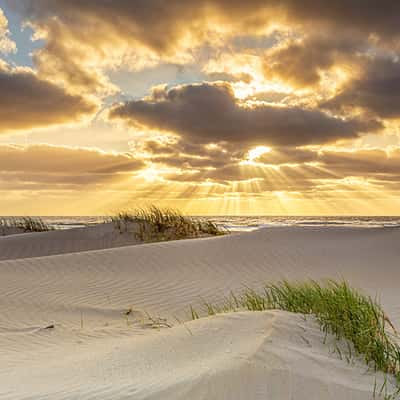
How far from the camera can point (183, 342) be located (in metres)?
3.90

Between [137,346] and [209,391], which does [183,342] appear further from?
[209,391]

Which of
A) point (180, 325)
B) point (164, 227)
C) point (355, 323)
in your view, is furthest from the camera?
point (164, 227)

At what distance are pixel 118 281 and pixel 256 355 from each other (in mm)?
6311

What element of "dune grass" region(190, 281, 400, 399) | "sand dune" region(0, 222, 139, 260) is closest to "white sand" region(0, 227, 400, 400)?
"dune grass" region(190, 281, 400, 399)

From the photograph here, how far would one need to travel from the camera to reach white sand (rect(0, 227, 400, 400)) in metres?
2.91

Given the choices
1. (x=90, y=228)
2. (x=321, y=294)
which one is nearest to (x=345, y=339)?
(x=321, y=294)

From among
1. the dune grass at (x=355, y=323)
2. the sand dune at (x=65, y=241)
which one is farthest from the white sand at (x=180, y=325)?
the sand dune at (x=65, y=241)

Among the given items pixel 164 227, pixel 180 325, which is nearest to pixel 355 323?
pixel 180 325

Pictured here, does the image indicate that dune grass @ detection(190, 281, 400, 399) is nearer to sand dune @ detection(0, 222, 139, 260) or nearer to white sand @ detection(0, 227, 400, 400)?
white sand @ detection(0, 227, 400, 400)

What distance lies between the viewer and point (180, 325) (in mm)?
4668

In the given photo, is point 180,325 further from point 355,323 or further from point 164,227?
point 164,227

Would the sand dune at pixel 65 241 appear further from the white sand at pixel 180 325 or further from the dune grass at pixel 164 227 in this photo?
the white sand at pixel 180 325

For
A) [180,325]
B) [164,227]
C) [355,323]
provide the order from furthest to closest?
[164,227] < [180,325] < [355,323]

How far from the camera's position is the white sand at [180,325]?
291cm
